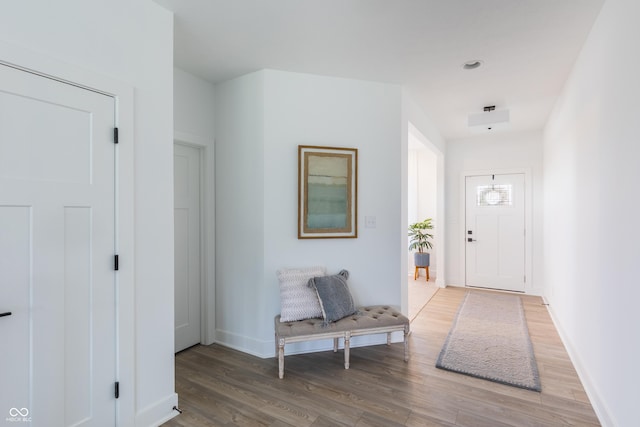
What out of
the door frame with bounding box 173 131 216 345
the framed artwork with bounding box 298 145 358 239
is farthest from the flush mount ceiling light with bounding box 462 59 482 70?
the door frame with bounding box 173 131 216 345

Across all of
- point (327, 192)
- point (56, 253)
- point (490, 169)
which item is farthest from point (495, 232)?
point (56, 253)

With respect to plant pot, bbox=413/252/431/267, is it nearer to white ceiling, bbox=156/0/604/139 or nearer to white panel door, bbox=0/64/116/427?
white ceiling, bbox=156/0/604/139

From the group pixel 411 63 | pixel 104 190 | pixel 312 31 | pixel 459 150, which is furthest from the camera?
pixel 459 150

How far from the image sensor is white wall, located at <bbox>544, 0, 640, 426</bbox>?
5.40ft

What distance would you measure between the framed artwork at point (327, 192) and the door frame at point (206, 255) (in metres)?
0.96

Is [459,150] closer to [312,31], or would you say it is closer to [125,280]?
[312,31]

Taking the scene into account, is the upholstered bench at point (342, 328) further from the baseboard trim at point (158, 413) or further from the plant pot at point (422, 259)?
the plant pot at point (422, 259)

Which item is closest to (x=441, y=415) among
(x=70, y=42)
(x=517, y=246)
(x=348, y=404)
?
(x=348, y=404)

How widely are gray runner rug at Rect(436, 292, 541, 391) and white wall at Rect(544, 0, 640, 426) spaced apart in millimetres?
401

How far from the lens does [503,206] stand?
5.48 m

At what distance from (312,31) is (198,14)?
793mm

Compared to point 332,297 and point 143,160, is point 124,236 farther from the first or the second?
point 332,297

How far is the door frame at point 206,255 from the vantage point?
3266mm

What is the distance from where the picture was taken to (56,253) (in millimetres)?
1596
